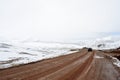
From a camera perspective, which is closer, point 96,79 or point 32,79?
point 32,79

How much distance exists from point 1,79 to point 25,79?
1.31m

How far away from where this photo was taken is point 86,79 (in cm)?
1060

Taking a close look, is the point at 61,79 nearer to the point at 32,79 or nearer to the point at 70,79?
the point at 70,79

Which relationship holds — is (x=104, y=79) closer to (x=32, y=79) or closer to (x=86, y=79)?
(x=86, y=79)

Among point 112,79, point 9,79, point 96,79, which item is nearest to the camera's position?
point 9,79

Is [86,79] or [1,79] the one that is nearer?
[1,79]

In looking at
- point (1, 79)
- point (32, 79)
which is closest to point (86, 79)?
point (32, 79)

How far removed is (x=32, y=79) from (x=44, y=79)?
0.66 m

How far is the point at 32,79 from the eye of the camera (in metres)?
9.48

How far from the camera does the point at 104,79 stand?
11.3 m

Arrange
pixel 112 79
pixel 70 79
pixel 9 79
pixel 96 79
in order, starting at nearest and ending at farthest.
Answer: pixel 9 79 < pixel 70 79 < pixel 96 79 < pixel 112 79

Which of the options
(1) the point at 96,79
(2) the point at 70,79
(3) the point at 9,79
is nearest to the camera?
(3) the point at 9,79

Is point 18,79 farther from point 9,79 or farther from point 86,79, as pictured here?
point 86,79

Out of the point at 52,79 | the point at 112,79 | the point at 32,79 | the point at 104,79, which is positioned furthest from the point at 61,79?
the point at 112,79
